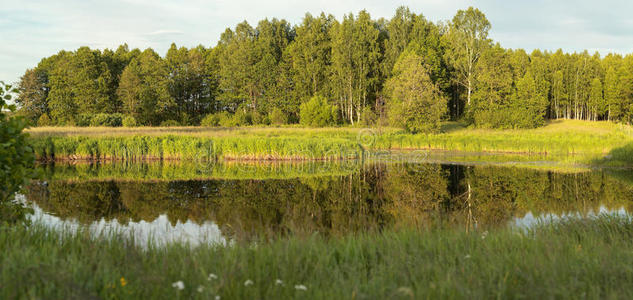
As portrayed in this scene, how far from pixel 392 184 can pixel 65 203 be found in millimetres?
10759

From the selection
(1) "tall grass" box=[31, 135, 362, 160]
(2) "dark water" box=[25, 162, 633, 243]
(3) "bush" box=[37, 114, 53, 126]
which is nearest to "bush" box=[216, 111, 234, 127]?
(3) "bush" box=[37, 114, 53, 126]

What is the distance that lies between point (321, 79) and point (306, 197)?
4320 centimetres

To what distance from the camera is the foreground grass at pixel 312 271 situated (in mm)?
3590

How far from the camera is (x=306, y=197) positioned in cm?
1313

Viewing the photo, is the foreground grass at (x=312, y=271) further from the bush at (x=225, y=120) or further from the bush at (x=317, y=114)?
the bush at (x=225, y=120)

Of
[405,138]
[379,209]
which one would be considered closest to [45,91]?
[405,138]

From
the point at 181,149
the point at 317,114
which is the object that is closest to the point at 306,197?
the point at 181,149

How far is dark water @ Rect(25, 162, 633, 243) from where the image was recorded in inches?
369

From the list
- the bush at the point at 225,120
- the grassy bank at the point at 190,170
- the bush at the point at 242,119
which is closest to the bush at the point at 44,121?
the bush at the point at 225,120

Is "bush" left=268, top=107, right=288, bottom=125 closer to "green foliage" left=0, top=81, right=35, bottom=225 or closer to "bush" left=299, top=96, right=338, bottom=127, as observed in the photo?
"bush" left=299, top=96, right=338, bottom=127

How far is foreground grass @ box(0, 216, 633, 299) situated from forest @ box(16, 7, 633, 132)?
32623mm

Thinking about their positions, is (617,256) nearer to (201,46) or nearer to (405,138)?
(405,138)

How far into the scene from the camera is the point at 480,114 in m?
43.7

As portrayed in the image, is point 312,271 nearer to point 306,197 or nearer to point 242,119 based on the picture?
point 306,197
